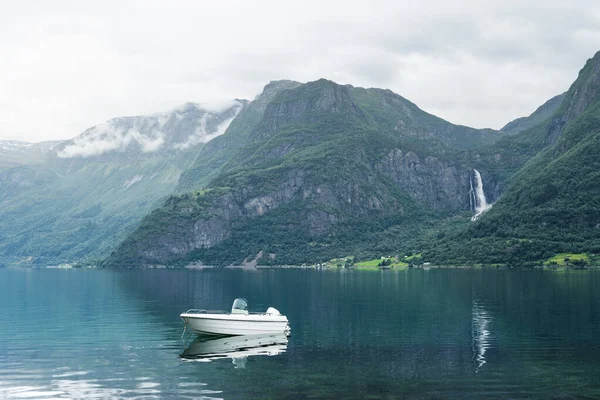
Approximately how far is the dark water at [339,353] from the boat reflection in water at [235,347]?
1424 millimetres

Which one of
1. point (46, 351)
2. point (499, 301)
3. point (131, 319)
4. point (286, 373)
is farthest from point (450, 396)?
point (499, 301)

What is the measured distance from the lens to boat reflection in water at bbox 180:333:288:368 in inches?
2500

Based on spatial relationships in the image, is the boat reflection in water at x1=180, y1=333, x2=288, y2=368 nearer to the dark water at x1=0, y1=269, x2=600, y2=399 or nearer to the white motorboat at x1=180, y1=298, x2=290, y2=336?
the white motorboat at x1=180, y1=298, x2=290, y2=336

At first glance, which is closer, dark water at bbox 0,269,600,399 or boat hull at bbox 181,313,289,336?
dark water at bbox 0,269,600,399

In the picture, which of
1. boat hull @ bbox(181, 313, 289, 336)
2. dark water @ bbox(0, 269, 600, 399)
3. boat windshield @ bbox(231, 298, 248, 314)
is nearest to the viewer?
dark water @ bbox(0, 269, 600, 399)

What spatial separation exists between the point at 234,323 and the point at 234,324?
0.48ft

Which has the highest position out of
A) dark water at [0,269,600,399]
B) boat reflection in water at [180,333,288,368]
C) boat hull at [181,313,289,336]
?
boat hull at [181,313,289,336]

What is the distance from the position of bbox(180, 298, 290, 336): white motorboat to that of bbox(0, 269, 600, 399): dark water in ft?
10.4

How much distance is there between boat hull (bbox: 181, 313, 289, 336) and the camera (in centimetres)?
7650

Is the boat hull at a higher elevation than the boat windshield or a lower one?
lower

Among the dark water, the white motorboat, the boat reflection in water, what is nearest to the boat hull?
the white motorboat

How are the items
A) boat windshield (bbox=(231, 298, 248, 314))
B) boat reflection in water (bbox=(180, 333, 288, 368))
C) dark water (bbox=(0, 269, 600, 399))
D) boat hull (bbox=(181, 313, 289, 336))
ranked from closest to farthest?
dark water (bbox=(0, 269, 600, 399)), boat reflection in water (bbox=(180, 333, 288, 368)), boat hull (bbox=(181, 313, 289, 336)), boat windshield (bbox=(231, 298, 248, 314))

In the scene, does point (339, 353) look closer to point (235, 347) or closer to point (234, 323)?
point (235, 347)

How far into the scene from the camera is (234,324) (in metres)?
77.0
